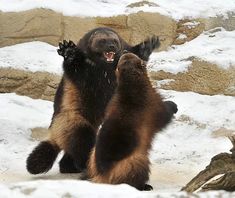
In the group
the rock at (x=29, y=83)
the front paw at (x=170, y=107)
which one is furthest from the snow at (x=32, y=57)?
the front paw at (x=170, y=107)

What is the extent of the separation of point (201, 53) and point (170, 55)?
0.68m

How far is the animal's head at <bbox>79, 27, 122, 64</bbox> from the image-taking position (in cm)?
661

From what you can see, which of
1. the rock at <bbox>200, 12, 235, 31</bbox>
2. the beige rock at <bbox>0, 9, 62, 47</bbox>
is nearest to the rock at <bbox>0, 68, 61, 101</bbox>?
the beige rock at <bbox>0, 9, 62, 47</bbox>

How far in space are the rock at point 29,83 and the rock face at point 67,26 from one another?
140 cm

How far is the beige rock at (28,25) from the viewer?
36.8ft

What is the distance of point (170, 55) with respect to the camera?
10.8 meters

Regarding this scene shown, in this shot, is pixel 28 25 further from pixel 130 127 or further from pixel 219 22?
pixel 130 127

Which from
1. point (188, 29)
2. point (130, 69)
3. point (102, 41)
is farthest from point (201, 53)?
point (130, 69)

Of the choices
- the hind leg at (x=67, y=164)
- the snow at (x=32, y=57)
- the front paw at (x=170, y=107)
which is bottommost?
the snow at (x=32, y=57)

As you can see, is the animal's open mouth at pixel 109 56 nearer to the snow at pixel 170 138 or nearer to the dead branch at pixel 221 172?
the snow at pixel 170 138

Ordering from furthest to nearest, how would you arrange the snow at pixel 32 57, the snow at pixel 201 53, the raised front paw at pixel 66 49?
the snow at pixel 32 57 < the snow at pixel 201 53 < the raised front paw at pixel 66 49

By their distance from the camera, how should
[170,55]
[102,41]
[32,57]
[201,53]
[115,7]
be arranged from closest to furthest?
[102,41] → [201,53] → [32,57] → [170,55] → [115,7]

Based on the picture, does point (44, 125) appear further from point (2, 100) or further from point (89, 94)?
point (89, 94)

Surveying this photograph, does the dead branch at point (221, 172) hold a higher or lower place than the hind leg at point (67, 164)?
higher
